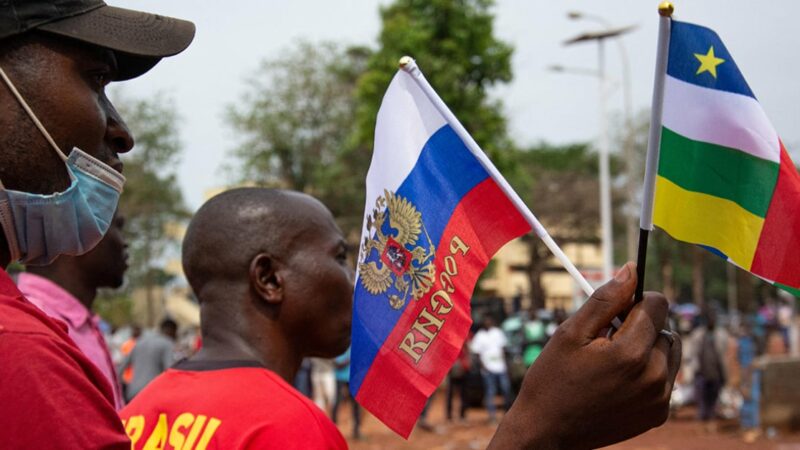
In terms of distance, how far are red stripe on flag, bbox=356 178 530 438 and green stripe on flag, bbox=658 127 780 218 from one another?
38 centimetres

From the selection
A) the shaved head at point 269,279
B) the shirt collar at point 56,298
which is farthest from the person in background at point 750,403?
the shaved head at point 269,279

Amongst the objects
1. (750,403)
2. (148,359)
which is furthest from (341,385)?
(148,359)

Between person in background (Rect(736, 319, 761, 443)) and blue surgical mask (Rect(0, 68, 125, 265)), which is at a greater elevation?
blue surgical mask (Rect(0, 68, 125, 265))

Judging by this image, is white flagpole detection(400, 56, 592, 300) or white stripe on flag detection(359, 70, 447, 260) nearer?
white flagpole detection(400, 56, 592, 300)

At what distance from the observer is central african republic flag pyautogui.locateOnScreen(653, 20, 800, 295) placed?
2039 mm

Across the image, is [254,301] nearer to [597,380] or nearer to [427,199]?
[427,199]

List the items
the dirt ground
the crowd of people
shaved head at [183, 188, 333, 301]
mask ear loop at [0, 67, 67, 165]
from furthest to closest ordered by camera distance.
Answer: the dirt ground → shaved head at [183, 188, 333, 301] → mask ear loop at [0, 67, 67, 165] → the crowd of people

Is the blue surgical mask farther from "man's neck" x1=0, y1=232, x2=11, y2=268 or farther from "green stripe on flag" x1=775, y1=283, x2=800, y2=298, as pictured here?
"green stripe on flag" x1=775, y1=283, x2=800, y2=298

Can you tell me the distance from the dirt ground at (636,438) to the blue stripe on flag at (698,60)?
438 inches

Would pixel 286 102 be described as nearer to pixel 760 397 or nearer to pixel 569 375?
pixel 760 397

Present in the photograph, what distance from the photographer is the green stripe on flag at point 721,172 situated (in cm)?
209

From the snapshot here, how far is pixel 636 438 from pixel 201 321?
43.9ft

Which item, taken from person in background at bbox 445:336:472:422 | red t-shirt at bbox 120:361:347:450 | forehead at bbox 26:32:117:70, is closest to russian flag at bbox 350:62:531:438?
red t-shirt at bbox 120:361:347:450

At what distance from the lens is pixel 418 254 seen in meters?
2.22
